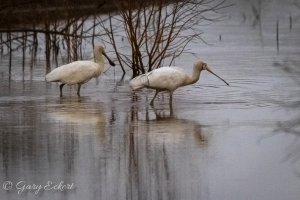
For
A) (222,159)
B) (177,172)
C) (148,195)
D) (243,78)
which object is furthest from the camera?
(243,78)

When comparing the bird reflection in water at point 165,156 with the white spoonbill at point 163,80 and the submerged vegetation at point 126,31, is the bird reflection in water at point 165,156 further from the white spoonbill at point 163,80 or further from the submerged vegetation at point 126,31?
the submerged vegetation at point 126,31

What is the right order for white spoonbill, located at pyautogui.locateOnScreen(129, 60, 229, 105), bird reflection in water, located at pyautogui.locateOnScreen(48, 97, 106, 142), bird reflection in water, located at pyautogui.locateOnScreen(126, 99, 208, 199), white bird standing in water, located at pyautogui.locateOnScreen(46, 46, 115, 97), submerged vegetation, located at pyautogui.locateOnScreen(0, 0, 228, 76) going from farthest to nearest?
submerged vegetation, located at pyautogui.locateOnScreen(0, 0, 228, 76)
white bird standing in water, located at pyautogui.locateOnScreen(46, 46, 115, 97)
white spoonbill, located at pyautogui.locateOnScreen(129, 60, 229, 105)
bird reflection in water, located at pyautogui.locateOnScreen(48, 97, 106, 142)
bird reflection in water, located at pyautogui.locateOnScreen(126, 99, 208, 199)

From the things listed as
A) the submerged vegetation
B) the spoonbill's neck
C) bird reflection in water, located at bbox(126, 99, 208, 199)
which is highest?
the submerged vegetation

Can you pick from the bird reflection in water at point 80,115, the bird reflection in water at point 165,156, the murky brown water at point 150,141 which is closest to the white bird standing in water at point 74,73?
the murky brown water at point 150,141

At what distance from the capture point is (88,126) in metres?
13.2

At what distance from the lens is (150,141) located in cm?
1186

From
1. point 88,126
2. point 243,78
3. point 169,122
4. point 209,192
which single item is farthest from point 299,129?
point 243,78

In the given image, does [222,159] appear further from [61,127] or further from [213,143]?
[61,127]

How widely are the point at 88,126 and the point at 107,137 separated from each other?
0.96 meters

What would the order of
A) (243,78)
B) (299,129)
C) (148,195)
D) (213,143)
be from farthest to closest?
1. (243,78)
2. (299,129)
3. (213,143)
4. (148,195)

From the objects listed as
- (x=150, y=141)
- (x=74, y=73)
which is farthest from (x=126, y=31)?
(x=150, y=141)

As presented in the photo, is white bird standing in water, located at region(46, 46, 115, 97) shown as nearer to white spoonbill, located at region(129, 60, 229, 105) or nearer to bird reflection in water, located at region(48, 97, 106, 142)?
bird reflection in water, located at region(48, 97, 106, 142)

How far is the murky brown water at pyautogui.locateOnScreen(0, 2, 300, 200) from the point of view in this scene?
9461mm

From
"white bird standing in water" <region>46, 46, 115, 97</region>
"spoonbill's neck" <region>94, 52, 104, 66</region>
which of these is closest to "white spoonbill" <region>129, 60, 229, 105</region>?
"white bird standing in water" <region>46, 46, 115, 97</region>
